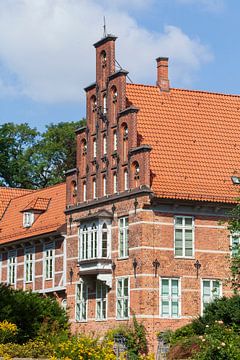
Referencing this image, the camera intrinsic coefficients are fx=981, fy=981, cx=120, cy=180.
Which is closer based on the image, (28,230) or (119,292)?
(119,292)

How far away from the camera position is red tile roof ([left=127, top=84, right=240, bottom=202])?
138 feet

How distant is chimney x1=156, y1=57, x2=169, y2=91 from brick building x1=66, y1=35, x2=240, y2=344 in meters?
0.05

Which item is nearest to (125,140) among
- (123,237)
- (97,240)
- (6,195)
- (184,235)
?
(123,237)

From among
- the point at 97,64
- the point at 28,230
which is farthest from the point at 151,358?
the point at 28,230

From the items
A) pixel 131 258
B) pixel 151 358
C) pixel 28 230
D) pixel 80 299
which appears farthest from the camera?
pixel 28 230

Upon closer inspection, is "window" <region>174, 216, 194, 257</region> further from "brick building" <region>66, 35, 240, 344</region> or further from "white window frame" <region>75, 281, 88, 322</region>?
"white window frame" <region>75, 281, 88, 322</region>

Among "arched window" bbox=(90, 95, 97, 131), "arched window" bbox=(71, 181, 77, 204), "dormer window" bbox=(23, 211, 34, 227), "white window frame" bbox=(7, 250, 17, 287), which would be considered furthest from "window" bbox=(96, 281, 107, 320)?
"white window frame" bbox=(7, 250, 17, 287)

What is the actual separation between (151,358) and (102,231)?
21.2 m

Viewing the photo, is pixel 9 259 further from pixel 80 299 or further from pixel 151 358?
pixel 151 358

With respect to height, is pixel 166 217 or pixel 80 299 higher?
pixel 166 217

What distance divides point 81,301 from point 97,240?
144 inches

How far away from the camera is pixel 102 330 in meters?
43.0

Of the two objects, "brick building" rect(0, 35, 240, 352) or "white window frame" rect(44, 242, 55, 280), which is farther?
"white window frame" rect(44, 242, 55, 280)

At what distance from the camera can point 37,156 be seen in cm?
7394
